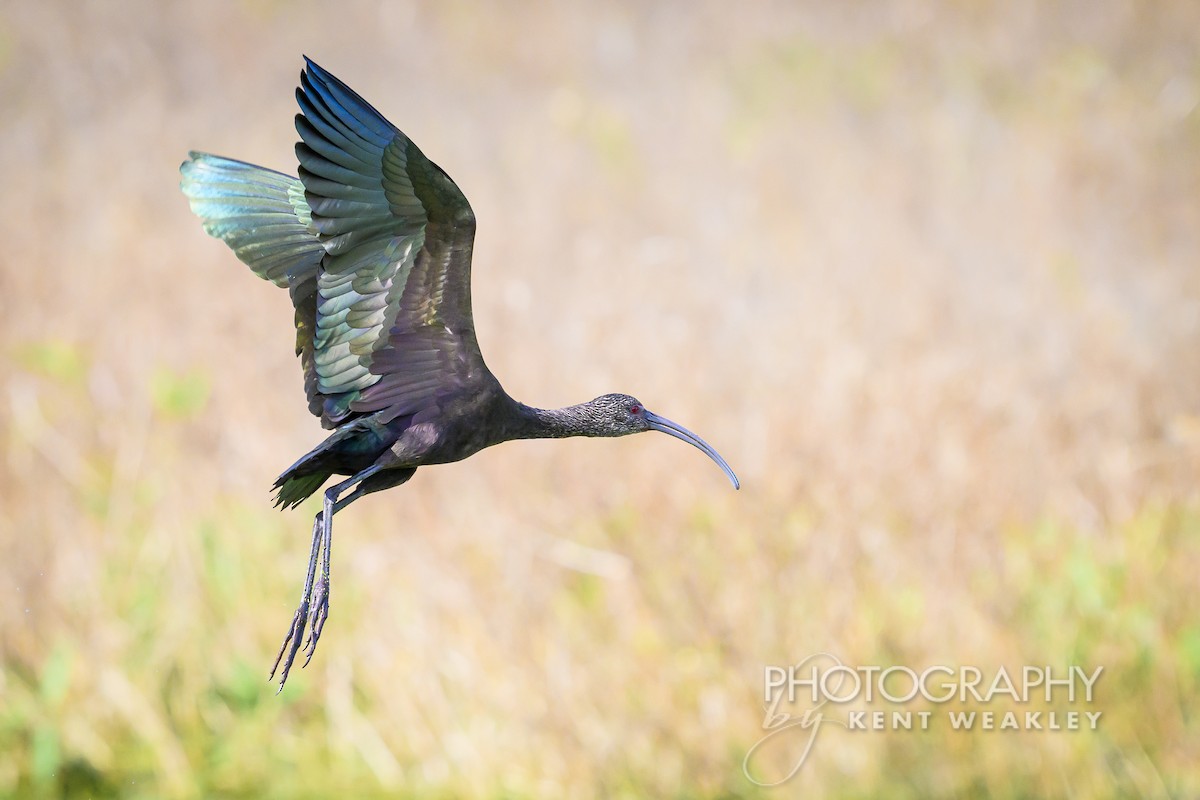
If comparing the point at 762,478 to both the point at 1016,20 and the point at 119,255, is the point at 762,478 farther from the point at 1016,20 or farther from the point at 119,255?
the point at 1016,20

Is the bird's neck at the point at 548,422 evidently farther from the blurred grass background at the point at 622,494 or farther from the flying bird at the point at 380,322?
the blurred grass background at the point at 622,494

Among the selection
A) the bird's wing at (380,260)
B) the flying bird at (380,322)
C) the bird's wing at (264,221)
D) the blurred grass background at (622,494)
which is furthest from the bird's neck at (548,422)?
the blurred grass background at (622,494)

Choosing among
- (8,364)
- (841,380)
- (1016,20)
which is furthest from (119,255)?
(1016,20)

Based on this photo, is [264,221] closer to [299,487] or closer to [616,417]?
[299,487]

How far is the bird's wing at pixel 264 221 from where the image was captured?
4.14 m

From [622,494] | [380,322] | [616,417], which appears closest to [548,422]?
[616,417]

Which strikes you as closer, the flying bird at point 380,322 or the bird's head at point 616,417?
the flying bird at point 380,322

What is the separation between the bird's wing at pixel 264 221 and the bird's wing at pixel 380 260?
0.48 m

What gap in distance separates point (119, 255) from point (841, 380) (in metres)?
4.42

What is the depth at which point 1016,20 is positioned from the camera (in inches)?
468

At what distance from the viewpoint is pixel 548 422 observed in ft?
12.9

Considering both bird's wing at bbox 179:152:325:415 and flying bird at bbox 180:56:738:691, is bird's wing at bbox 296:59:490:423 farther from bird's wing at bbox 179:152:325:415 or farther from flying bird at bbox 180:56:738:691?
bird's wing at bbox 179:152:325:415

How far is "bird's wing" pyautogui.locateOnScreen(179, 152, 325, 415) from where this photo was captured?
13.6 ft

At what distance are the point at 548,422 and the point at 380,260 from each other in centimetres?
69
